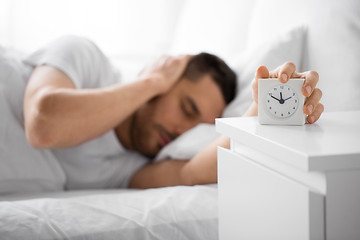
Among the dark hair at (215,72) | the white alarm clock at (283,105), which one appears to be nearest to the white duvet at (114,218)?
the white alarm clock at (283,105)

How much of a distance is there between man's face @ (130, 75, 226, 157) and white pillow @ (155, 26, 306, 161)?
7cm

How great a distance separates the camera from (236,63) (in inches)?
59.7

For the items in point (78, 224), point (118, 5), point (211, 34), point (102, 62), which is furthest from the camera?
point (118, 5)

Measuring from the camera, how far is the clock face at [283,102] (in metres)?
0.69

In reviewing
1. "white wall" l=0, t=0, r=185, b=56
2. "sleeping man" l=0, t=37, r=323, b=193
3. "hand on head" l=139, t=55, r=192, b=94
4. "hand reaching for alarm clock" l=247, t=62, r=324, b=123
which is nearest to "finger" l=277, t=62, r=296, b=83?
"hand reaching for alarm clock" l=247, t=62, r=324, b=123

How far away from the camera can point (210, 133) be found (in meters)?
1.30

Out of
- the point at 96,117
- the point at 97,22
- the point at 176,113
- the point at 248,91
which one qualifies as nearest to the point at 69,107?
the point at 96,117

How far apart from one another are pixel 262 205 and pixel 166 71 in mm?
948

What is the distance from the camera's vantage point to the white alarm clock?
0.69 meters

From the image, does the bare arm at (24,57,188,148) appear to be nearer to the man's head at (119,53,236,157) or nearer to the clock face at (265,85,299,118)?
the man's head at (119,53,236,157)

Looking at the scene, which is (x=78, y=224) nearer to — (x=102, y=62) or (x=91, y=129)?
(x=91, y=129)

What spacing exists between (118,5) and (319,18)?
1.68 m

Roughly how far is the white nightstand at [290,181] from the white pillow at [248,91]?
543 mm

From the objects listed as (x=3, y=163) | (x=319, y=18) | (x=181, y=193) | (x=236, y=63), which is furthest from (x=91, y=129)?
(x=319, y=18)
